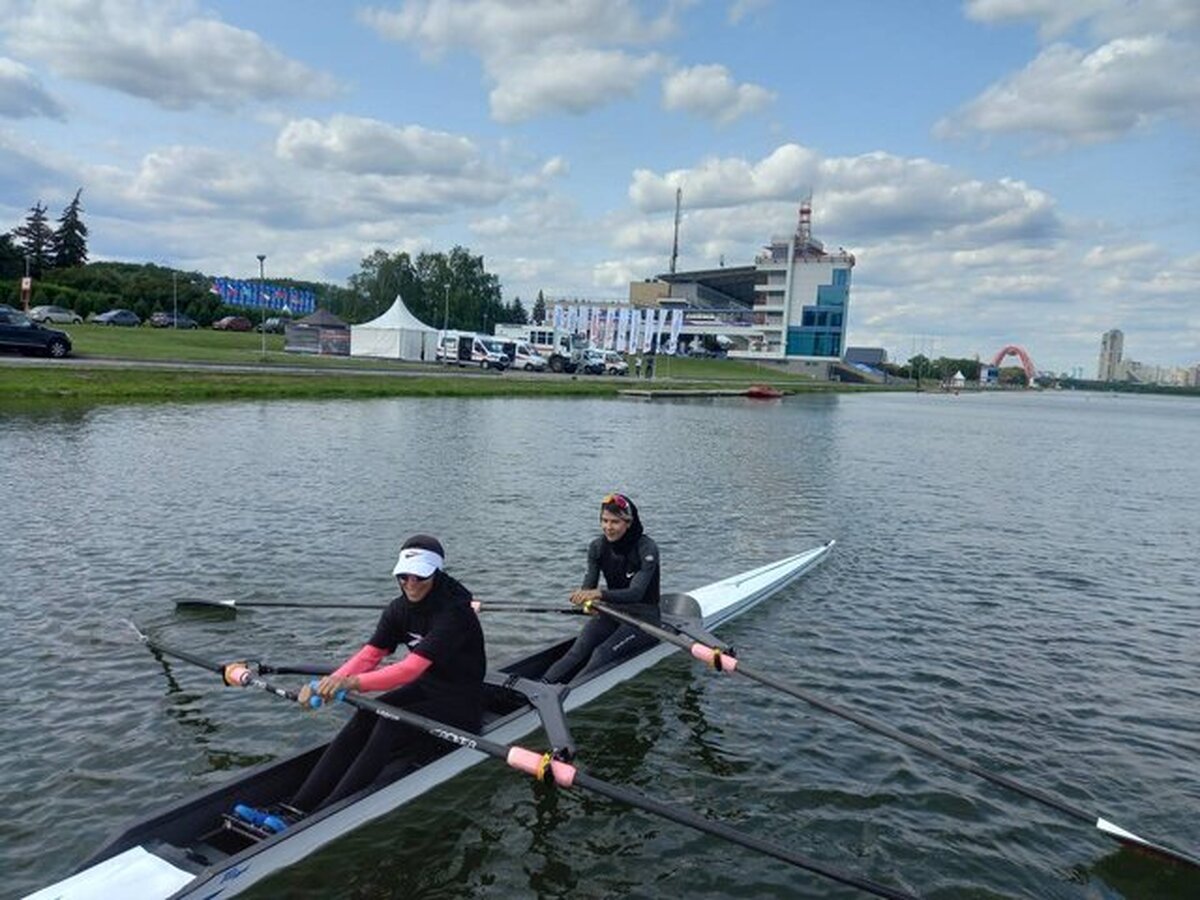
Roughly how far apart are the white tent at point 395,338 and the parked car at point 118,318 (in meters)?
23.0

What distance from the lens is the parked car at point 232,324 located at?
9869 cm

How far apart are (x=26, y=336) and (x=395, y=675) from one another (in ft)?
147

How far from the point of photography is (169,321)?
90562 millimetres

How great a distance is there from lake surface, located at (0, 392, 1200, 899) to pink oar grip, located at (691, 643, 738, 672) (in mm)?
1103

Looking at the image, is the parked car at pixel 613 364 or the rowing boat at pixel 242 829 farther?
the parked car at pixel 613 364

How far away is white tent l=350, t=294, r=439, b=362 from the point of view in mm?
81125

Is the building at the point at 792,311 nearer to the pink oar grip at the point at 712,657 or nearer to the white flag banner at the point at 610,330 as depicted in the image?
the white flag banner at the point at 610,330

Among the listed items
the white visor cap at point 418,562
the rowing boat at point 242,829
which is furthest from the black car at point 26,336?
the white visor cap at point 418,562

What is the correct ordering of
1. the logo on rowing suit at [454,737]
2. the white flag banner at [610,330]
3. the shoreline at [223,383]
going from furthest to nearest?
the white flag banner at [610,330], the shoreline at [223,383], the logo on rowing suit at [454,737]

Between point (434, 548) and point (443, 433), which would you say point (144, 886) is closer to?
point (434, 548)

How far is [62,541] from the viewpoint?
53.8ft

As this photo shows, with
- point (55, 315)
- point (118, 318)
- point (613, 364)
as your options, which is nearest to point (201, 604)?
point (55, 315)

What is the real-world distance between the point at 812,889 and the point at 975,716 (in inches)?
194

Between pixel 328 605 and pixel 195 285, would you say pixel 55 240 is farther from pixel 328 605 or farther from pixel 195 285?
pixel 328 605
